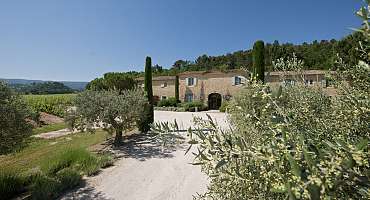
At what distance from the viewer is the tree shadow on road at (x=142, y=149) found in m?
11.8

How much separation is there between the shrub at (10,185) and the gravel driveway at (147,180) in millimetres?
1833

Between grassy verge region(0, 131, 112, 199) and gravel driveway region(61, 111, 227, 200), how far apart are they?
52 centimetres

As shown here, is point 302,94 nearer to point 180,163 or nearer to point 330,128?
point 330,128

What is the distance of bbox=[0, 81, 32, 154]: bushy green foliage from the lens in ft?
24.0

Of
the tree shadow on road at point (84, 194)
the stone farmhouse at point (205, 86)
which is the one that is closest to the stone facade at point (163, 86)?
the stone farmhouse at point (205, 86)

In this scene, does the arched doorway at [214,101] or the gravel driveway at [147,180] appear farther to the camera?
the arched doorway at [214,101]

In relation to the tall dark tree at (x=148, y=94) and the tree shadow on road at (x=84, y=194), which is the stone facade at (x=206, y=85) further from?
the tree shadow on road at (x=84, y=194)

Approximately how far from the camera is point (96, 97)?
13.2 meters

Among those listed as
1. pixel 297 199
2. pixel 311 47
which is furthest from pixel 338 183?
pixel 311 47

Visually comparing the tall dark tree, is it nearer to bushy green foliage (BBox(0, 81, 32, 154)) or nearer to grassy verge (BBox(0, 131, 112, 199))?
grassy verge (BBox(0, 131, 112, 199))

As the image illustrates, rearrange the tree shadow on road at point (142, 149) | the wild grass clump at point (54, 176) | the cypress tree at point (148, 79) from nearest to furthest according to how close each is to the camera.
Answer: the wild grass clump at point (54, 176) → the tree shadow on road at point (142, 149) → the cypress tree at point (148, 79)

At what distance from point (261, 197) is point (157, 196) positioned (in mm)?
6232

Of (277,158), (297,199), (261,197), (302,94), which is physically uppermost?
(302,94)

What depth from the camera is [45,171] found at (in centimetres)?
929
